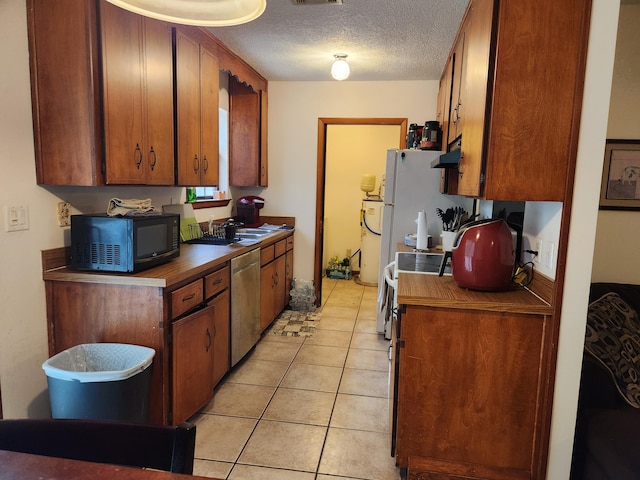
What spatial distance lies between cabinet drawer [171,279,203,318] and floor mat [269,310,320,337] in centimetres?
164

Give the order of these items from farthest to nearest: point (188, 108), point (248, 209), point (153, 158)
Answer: point (248, 209) → point (188, 108) → point (153, 158)

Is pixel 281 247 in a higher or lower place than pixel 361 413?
higher

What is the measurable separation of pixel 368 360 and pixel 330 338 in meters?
0.55

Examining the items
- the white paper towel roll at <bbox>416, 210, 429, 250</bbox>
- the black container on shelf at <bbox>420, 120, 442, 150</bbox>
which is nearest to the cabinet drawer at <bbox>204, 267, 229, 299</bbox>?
the white paper towel roll at <bbox>416, 210, 429, 250</bbox>

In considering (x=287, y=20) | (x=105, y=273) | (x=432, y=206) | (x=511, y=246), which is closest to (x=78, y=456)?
(x=105, y=273)

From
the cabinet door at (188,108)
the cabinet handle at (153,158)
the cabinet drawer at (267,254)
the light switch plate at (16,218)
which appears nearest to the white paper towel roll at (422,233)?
the cabinet drawer at (267,254)

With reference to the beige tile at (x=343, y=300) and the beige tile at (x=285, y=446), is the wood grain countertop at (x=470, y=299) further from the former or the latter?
the beige tile at (x=343, y=300)

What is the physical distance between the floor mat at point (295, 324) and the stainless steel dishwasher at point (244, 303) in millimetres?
497

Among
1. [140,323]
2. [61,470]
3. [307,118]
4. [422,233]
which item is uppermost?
[307,118]

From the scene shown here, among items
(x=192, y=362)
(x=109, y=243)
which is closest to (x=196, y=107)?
(x=109, y=243)

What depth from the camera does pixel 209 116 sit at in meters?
3.12

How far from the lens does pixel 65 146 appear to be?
1944 mm

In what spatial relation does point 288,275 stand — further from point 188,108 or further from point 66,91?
point 66,91

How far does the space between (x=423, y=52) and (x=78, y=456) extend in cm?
348
